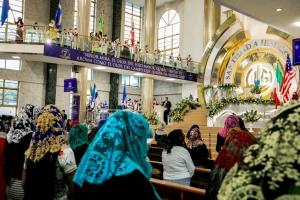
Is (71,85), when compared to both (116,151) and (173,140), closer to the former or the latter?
(173,140)

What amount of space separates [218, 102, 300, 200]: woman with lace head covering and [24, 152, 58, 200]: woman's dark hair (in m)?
1.90

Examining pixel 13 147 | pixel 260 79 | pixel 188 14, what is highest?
pixel 188 14

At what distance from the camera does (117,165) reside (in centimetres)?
173

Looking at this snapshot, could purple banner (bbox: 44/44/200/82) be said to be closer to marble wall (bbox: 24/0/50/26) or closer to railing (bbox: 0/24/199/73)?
railing (bbox: 0/24/199/73)

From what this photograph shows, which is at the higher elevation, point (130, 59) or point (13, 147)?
point (130, 59)

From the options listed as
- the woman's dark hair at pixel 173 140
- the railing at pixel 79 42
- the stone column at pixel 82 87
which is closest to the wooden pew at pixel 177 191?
the woman's dark hair at pixel 173 140

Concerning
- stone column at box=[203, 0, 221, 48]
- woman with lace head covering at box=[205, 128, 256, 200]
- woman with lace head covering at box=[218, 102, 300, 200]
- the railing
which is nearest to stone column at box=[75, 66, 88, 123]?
the railing

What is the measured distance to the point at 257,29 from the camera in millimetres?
17203

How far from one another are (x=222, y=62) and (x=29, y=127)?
1633 centimetres

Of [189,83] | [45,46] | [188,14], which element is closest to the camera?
[45,46]

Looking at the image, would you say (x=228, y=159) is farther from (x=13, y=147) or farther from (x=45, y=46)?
(x=45, y=46)

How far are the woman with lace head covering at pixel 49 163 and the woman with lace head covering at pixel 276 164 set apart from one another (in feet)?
6.27

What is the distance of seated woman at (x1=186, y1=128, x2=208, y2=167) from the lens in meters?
5.51

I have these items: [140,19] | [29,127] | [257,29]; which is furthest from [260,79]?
[29,127]
